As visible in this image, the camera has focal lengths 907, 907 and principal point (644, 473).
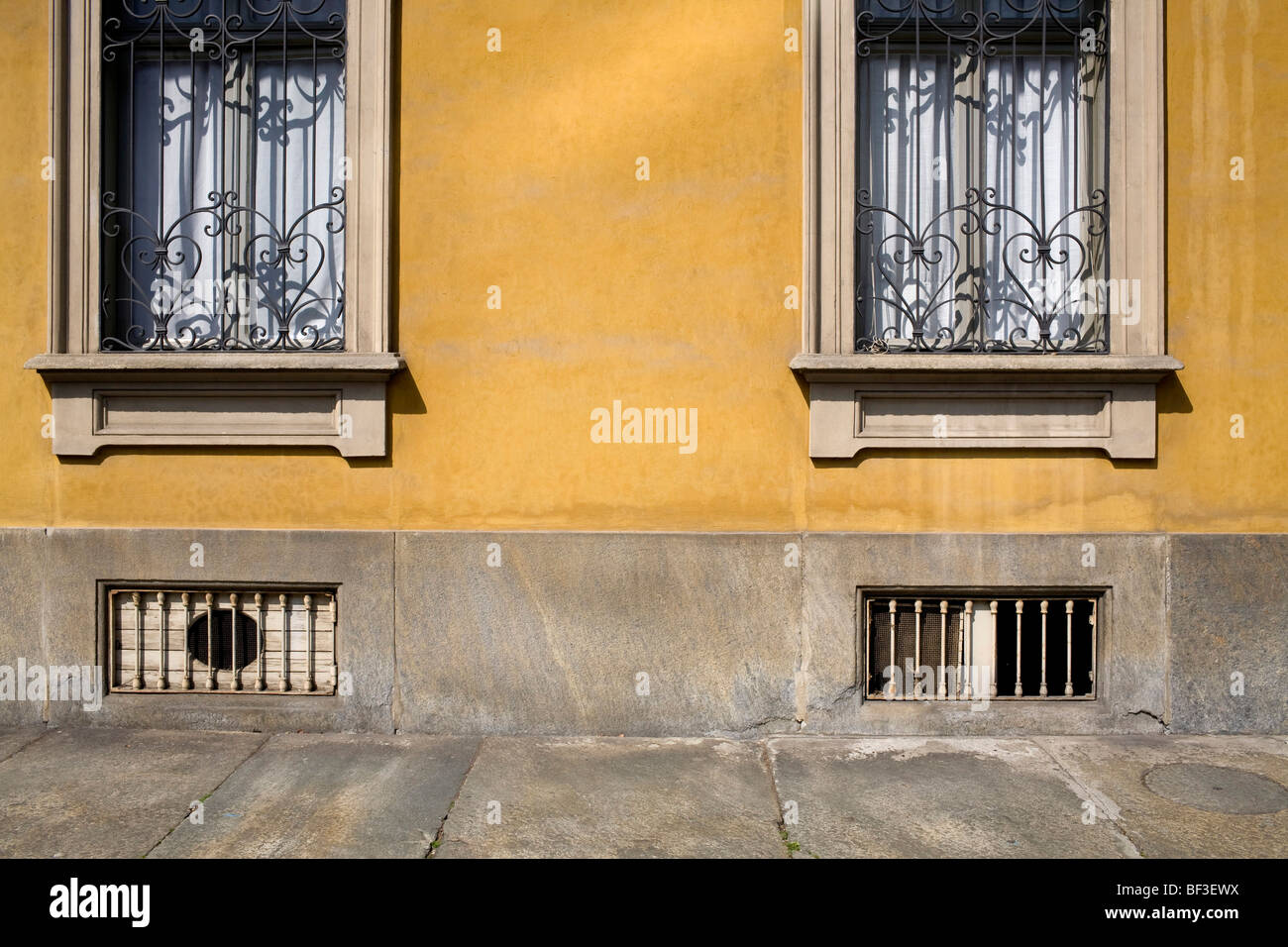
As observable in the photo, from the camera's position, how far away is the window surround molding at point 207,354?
16.3ft

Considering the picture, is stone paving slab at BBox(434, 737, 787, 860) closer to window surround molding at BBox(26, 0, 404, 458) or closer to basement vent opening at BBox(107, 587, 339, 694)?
basement vent opening at BBox(107, 587, 339, 694)

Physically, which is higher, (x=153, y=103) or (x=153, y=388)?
(x=153, y=103)

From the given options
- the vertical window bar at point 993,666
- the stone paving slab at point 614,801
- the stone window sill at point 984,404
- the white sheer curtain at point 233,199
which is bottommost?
the stone paving slab at point 614,801

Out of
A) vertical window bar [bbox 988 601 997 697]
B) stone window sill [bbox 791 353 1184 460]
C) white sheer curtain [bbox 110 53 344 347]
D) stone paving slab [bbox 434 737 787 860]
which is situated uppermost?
A: white sheer curtain [bbox 110 53 344 347]

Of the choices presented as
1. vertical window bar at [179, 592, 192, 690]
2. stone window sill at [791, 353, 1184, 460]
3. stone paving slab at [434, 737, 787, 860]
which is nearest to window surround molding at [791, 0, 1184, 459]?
stone window sill at [791, 353, 1184, 460]

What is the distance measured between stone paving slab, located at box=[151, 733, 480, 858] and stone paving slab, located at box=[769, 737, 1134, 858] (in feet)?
5.33

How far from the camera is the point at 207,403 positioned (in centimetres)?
506

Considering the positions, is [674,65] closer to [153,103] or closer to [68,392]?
[153,103]

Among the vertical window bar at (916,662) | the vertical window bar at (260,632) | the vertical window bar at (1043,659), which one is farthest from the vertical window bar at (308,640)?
the vertical window bar at (1043,659)

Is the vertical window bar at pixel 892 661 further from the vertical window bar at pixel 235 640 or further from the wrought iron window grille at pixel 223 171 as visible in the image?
the vertical window bar at pixel 235 640

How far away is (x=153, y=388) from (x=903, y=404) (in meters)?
4.16

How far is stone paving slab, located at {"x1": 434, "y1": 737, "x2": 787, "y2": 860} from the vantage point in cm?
→ 375

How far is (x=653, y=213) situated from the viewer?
503 cm

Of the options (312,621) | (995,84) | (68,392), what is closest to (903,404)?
(995,84)
